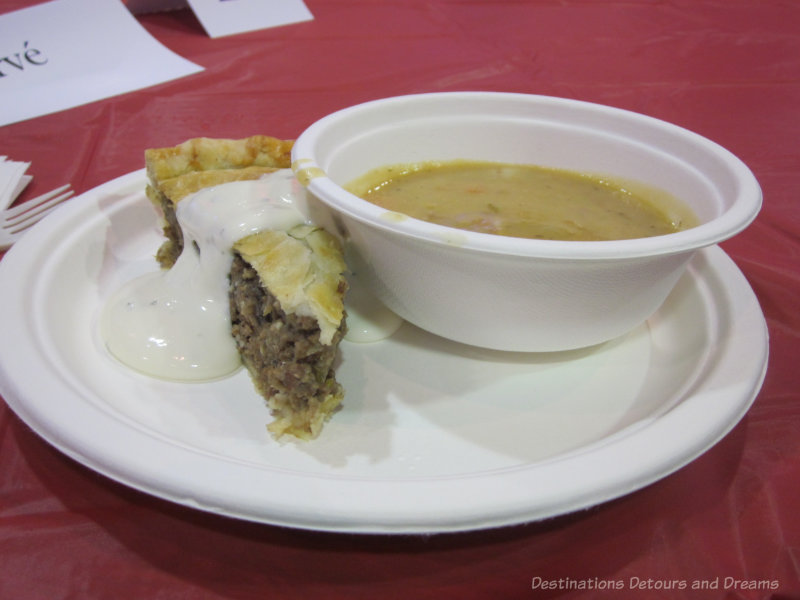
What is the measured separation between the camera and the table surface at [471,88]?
4.47ft

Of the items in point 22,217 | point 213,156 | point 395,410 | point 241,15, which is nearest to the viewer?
point 395,410

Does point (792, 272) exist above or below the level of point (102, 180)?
below

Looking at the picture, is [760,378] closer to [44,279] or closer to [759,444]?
[759,444]

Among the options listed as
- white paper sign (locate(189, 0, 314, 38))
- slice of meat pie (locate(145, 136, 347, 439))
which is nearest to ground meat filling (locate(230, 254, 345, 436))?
slice of meat pie (locate(145, 136, 347, 439))

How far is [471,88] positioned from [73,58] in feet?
8.44

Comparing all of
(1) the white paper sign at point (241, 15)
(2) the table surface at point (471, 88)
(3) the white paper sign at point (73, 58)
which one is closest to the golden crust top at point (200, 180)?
(2) the table surface at point (471, 88)

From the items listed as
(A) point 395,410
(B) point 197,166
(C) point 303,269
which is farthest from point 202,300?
(A) point 395,410

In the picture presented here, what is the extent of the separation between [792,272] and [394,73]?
275 cm

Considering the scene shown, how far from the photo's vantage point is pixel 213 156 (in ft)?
7.43

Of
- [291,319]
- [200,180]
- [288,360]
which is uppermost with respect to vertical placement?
[200,180]

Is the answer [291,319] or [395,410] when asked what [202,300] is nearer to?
[291,319]

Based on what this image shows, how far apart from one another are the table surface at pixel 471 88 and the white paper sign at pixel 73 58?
0.50ft

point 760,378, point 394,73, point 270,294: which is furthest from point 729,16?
point 270,294

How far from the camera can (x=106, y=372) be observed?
1865 mm
